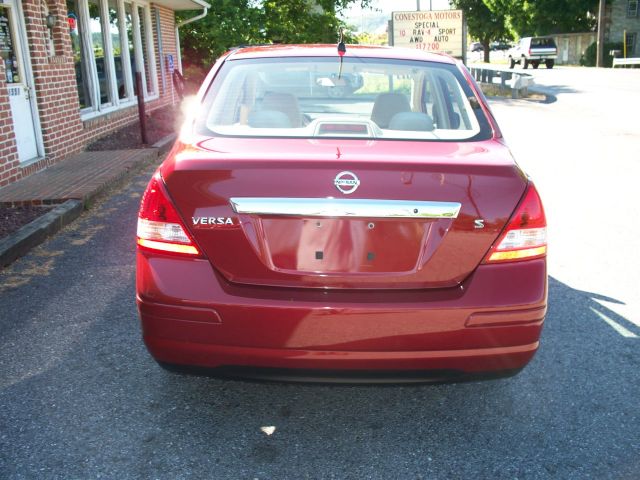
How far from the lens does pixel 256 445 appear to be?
2916 millimetres

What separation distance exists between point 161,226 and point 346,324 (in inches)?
33.3

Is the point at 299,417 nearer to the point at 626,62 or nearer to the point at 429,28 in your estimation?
the point at 429,28

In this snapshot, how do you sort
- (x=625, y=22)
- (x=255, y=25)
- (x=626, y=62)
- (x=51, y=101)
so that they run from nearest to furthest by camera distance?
1. (x=51, y=101)
2. (x=255, y=25)
3. (x=626, y=62)
4. (x=625, y=22)

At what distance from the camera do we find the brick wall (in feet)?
26.9

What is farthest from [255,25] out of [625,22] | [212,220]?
[625,22]

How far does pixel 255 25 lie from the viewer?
23.4 meters

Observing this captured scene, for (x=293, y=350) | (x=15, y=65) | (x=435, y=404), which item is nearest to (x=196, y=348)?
(x=293, y=350)

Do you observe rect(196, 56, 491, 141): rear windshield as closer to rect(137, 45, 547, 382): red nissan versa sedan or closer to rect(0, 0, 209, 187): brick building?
rect(137, 45, 547, 382): red nissan versa sedan

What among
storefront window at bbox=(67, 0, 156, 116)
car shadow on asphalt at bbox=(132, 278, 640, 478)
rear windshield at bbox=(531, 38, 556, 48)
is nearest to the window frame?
storefront window at bbox=(67, 0, 156, 116)

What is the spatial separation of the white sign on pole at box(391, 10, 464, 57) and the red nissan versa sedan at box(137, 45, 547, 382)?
26677 mm

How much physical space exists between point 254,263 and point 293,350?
14.7 inches

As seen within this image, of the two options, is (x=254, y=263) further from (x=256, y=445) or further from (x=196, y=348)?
(x=256, y=445)

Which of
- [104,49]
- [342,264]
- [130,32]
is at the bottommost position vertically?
[342,264]

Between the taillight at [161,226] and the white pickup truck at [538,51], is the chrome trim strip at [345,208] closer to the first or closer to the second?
the taillight at [161,226]
